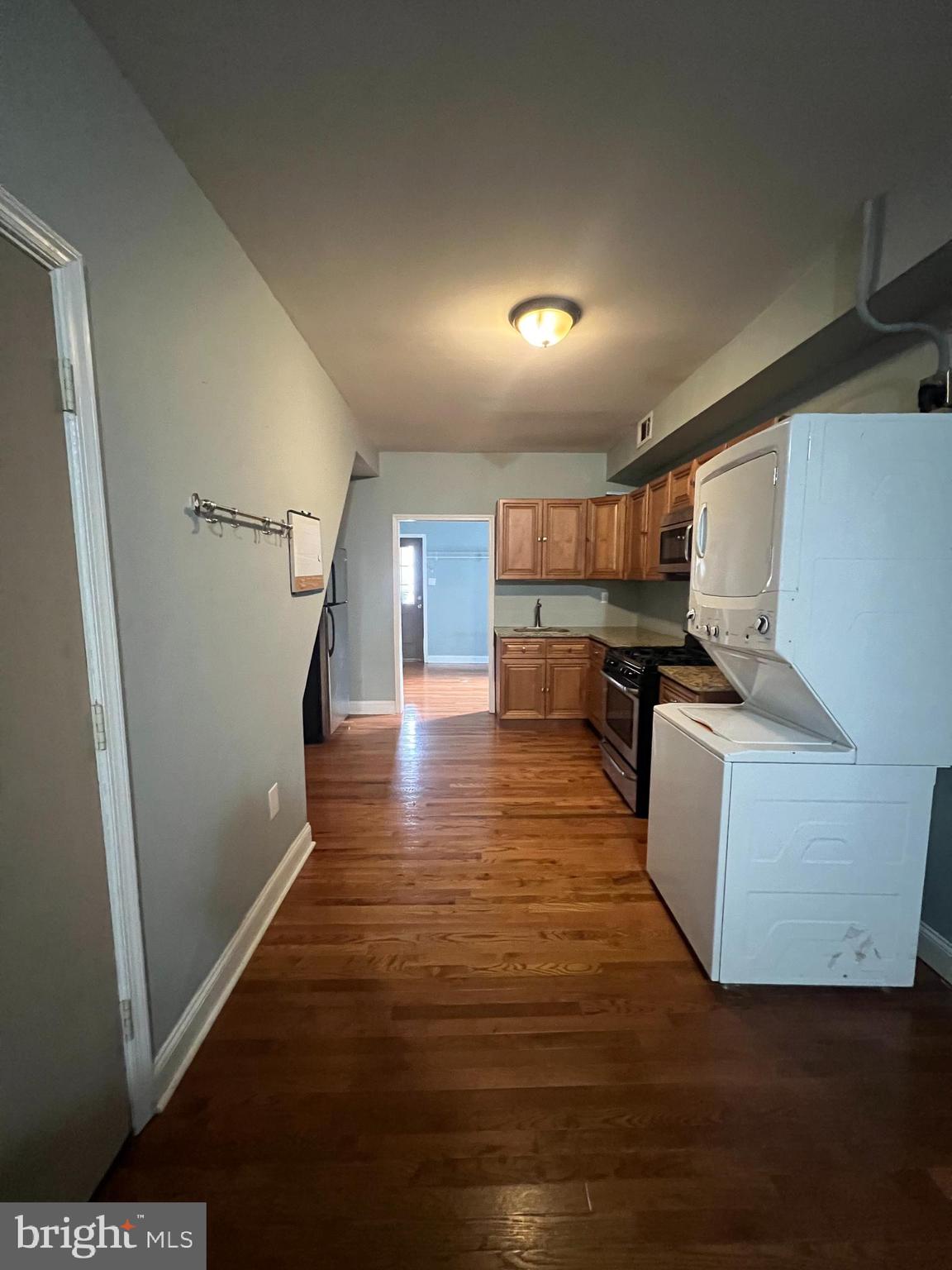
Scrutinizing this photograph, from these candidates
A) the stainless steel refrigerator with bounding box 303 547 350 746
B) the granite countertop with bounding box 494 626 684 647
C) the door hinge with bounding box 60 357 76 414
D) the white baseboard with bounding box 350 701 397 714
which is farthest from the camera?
the white baseboard with bounding box 350 701 397 714

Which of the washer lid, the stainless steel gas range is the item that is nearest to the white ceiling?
the washer lid

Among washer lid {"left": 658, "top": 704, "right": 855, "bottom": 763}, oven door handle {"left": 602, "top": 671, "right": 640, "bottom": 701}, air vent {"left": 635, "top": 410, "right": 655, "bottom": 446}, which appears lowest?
oven door handle {"left": 602, "top": 671, "right": 640, "bottom": 701}

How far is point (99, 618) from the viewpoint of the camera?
106cm

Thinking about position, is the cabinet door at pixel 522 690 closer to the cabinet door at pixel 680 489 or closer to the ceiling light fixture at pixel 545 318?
the cabinet door at pixel 680 489

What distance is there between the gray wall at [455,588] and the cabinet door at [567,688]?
3208 mm

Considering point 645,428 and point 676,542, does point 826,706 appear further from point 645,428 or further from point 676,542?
point 645,428

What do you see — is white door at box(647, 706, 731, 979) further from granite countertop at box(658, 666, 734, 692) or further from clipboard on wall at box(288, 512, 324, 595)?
clipboard on wall at box(288, 512, 324, 595)

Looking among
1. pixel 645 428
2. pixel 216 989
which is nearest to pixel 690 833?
pixel 216 989

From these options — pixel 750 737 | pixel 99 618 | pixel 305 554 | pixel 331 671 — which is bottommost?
pixel 331 671

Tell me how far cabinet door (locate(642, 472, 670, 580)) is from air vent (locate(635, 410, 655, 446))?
1.05ft

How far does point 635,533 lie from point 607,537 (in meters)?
0.47

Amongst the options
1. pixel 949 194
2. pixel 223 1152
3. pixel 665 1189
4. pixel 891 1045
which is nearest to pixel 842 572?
pixel 949 194

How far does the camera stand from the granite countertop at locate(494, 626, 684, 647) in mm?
3926

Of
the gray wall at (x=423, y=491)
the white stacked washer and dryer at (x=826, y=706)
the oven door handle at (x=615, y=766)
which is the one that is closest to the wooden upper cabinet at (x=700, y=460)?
the white stacked washer and dryer at (x=826, y=706)
